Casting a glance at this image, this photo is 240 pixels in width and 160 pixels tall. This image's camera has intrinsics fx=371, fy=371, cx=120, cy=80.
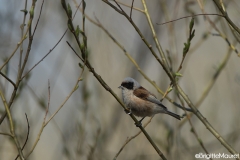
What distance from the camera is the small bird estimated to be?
15.8 feet

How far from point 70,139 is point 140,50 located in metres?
1.59

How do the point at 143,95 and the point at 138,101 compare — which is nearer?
the point at 138,101

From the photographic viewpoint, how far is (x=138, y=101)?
483 cm

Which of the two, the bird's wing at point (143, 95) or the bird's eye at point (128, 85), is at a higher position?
the bird's eye at point (128, 85)

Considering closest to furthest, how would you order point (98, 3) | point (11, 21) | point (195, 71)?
point (11, 21)
point (98, 3)
point (195, 71)

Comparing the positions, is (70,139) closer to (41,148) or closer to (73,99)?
(73,99)

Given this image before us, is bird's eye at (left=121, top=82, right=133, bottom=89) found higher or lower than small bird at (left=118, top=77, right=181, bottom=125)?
higher

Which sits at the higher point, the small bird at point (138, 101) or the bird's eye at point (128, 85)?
the bird's eye at point (128, 85)

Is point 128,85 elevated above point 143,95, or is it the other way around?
point 128,85

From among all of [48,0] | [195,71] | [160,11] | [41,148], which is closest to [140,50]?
[160,11]

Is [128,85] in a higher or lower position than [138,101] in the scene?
higher

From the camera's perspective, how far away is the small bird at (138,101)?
4.80 meters

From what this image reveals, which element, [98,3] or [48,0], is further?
[98,3]

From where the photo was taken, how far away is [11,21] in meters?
4.62
